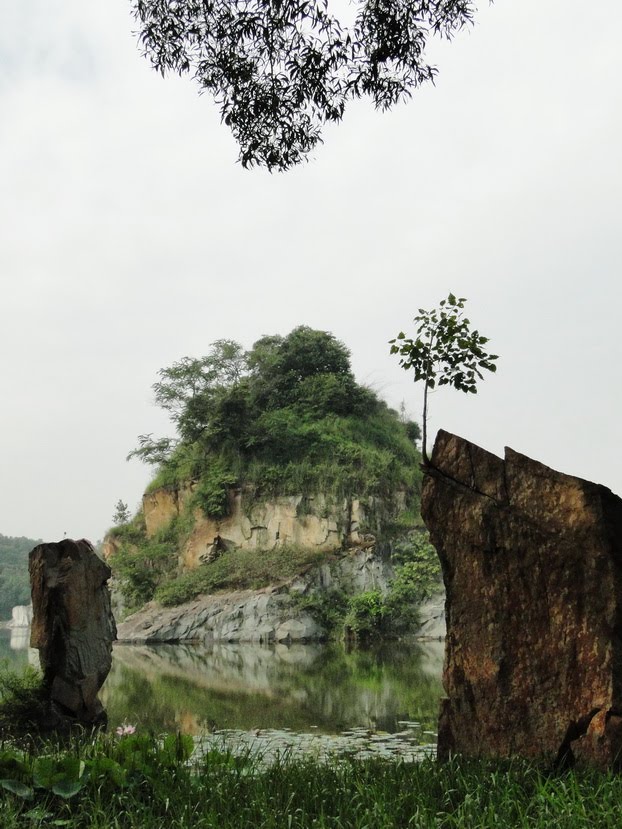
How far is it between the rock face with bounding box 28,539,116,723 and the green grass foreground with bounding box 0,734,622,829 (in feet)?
10.5

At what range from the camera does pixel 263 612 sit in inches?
866

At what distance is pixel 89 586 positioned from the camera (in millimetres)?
7691

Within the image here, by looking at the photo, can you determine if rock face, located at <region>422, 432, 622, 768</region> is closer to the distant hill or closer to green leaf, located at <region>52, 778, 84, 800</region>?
green leaf, located at <region>52, 778, 84, 800</region>

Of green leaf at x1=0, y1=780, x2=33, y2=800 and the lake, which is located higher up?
green leaf at x1=0, y1=780, x2=33, y2=800

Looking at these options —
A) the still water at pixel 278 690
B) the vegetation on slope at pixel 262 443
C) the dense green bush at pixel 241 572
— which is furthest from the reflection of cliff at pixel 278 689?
the vegetation on slope at pixel 262 443

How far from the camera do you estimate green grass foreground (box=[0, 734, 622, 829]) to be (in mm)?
3572

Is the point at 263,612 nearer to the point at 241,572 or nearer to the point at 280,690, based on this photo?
the point at 241,572

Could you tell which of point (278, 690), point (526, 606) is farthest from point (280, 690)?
point (526, 606)

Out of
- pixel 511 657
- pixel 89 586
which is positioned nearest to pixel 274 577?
→ pixel 89 586

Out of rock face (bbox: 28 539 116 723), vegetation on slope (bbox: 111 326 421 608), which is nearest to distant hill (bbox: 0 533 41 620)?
vegetation on slope (bbox: 111 326 421 608)

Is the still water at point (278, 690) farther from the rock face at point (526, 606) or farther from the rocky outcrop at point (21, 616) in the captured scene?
the rocky outcrop at point (21, 616)

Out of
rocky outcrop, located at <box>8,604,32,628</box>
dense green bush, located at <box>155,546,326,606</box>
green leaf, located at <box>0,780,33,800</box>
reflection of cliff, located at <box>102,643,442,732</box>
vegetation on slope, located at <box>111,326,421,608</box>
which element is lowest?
rocky outcrop, located at <box>8,604,32,628</box>

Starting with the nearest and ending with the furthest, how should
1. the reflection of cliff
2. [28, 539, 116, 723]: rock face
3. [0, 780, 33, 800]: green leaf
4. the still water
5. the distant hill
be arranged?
[0, 780, 33, 800]: green leaf → [28, 539, 116, 723]: rock face → the still water → the reflection of cliff → the distant hill

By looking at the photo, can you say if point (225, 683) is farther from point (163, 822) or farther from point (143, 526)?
point (143, 526)
